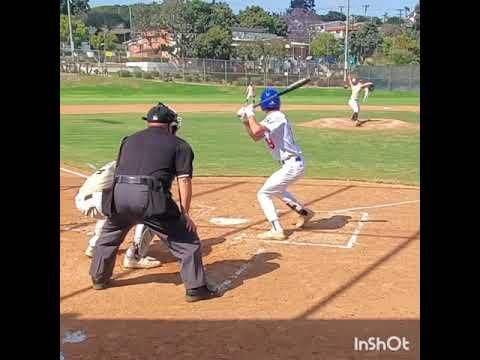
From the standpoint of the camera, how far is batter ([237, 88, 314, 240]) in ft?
23.5

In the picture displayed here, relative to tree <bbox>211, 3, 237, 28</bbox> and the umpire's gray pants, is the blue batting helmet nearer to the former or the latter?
the umpire's gray pants

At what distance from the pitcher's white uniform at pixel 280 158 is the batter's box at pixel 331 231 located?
0.51 meters

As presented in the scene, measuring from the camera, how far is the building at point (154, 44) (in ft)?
269

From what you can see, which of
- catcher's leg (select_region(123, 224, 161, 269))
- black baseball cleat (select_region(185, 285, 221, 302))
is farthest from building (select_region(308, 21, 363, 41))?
black baseball cleat (select_region(185, 285, 221, 302))

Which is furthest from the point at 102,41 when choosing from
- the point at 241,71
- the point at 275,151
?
the point at 275,151

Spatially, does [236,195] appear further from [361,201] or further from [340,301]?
[340,301]

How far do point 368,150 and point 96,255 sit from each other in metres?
12.6

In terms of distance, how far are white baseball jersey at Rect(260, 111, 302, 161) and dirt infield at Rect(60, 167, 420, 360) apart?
111cm

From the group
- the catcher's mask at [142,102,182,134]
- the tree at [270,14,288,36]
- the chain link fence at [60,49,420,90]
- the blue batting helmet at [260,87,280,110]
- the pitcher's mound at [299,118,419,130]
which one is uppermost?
the tree at [270,14,288,36]

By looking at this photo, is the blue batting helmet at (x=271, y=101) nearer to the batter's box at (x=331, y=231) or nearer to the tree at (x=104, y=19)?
the batter's box at (x=331, y=231)

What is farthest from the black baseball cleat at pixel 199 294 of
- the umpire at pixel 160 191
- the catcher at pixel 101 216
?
the catcher at pixel 101 216

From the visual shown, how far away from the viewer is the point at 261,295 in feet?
17.9

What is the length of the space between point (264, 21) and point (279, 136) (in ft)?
338

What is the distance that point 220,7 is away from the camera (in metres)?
86.8
